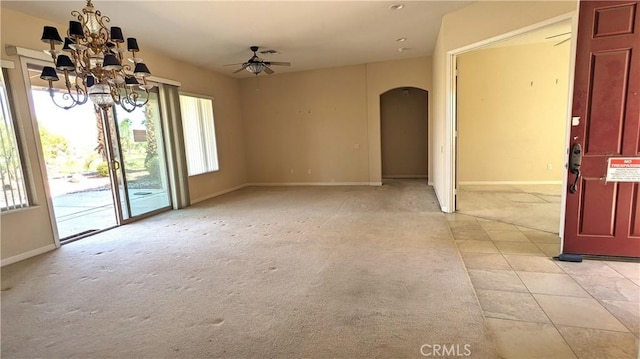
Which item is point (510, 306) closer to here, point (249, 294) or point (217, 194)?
point (249, 294)

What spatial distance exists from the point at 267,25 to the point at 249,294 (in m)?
3.74

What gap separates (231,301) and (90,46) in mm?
2518

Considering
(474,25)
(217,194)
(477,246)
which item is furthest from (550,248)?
(217,194)

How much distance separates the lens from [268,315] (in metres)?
2.25

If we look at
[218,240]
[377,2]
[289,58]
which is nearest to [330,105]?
[289,58]

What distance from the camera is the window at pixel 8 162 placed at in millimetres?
3533

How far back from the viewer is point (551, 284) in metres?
2.53

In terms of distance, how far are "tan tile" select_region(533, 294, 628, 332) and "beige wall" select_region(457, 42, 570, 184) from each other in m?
5.13

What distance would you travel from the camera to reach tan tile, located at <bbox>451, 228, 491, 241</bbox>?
3670 mm

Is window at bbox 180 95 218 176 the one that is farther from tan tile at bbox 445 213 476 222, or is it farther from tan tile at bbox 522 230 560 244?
tan tile at bbox 522 230 560 244

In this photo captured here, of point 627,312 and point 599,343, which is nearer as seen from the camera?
point 599,343

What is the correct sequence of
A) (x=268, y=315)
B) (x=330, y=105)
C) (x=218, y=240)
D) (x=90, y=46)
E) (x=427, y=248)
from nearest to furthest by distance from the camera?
(x=268, y=315) < (x=90, y=46) < (x=427, y=248) < (x=218, y=240) < (x=330, y=105)

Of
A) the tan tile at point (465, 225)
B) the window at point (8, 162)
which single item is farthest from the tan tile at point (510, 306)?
the window at point (8, 162)

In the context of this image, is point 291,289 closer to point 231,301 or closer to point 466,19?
point 231,301
